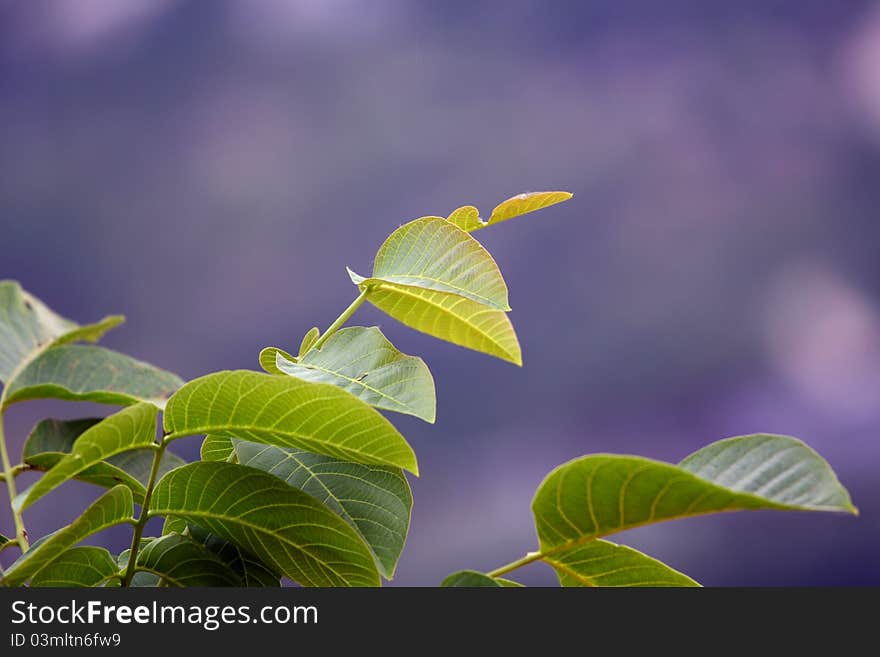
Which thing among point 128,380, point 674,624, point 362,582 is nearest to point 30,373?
point 128,380

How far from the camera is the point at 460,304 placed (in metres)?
0.40

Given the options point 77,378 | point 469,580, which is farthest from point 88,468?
point 469,580

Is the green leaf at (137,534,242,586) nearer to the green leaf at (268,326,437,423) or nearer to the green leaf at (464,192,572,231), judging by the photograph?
the green leaf at (268,326,437,423)

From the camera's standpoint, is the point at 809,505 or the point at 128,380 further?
the point at 128,380

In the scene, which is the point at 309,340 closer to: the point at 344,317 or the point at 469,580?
the point at 344,317

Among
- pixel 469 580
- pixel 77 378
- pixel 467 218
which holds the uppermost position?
pixel 467 218

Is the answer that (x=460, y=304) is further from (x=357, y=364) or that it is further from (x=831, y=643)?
(x=831, y=643)

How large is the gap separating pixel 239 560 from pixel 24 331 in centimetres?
14

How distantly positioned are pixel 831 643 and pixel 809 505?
72mm

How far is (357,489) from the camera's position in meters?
0.35

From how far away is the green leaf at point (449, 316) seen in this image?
1.28 feet

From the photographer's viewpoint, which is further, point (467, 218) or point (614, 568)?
point (467, 218)

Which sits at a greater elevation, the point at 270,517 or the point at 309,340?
the point at 309,340

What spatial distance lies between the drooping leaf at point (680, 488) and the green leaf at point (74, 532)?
16 cm
